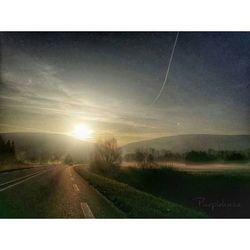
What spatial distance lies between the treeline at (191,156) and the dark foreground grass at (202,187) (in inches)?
8.5

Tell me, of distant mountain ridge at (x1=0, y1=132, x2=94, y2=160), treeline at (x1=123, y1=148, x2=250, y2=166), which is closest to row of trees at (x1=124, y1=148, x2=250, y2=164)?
treeline at (x1=123, y1=148, x2=250, y2=166)

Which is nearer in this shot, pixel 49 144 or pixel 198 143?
pixel 198 143

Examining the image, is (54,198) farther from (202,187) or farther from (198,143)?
(198,143)

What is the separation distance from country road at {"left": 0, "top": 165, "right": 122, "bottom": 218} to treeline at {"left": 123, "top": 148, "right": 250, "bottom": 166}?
1.17 m

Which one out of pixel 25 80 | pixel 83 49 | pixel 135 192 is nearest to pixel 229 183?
pixel 135 192

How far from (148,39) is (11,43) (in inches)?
105

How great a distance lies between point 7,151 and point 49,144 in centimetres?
85

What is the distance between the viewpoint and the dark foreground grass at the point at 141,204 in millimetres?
8406

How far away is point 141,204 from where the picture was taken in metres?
8.48

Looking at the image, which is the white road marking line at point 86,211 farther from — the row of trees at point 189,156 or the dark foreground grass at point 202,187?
the row of trees at point 189,156

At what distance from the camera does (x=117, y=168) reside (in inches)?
358

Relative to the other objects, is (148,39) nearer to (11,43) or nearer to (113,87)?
(113,87)

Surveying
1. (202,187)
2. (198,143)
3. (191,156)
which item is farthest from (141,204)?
(198,143)

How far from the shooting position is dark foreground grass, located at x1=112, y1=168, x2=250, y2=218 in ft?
28.1
